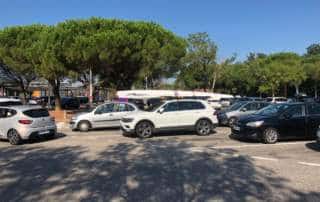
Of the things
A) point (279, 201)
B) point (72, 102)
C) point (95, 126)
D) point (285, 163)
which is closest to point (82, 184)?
point (279, 201)

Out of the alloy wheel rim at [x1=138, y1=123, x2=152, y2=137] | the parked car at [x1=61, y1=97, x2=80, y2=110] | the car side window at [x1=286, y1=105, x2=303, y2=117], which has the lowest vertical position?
the alloy wheel rim at [x1=138, y1=123, x2=152, y2=137]

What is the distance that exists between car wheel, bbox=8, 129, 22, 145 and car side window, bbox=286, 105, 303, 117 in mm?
10090

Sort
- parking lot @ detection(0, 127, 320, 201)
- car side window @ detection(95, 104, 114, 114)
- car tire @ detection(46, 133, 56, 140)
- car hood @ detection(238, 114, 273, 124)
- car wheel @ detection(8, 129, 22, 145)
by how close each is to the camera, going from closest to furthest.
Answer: parking lot @ detection(0, 127, 320, 201)
car hood @ detection(238, 114, 273, 124)
car wheel @ detection(8, 129, 22, 145)
car tire @ detection(46, 133, 56, 140)
car side window @ detection(95, 104, 114, 114)

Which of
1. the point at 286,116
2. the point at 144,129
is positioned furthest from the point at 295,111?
the point at 144,129

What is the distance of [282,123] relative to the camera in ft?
44.9

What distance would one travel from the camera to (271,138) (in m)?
13.5

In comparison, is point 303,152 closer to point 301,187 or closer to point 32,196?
point 301,187

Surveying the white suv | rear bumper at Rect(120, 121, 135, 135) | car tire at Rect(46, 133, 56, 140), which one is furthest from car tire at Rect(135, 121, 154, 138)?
car tire at Rect(46, 133, 56, 140)

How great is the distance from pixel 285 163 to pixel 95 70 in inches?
947

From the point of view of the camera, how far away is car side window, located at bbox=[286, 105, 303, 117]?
13.9 m

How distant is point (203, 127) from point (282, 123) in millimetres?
3874

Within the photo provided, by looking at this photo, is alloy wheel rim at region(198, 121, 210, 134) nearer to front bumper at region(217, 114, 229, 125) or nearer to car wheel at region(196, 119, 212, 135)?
car wheel at region(196, 119, 212, 135)

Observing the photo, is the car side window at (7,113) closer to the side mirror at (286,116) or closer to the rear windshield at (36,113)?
the rear windshield at (36,113)

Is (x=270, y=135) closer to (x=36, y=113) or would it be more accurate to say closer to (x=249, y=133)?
(x=249, y=133)
